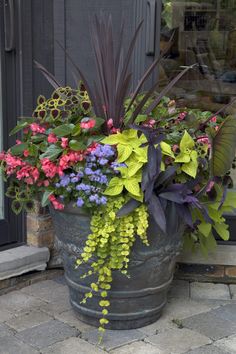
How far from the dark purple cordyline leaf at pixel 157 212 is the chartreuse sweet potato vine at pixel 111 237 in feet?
0.20

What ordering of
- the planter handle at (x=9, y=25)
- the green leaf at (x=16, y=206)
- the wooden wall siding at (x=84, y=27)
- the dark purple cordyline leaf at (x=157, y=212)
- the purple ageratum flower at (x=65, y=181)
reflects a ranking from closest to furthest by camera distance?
the dark purple cordyline leaf at (x=157, y=212), the purple ageratum flower at (x=65, y=181), the green leaf at (x=16, y=206), the planter handle at (x=9, y=25), the wooden wall siding at (x=84, y=27)

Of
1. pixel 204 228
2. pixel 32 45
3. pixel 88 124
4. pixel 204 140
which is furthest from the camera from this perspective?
pixel 32 45

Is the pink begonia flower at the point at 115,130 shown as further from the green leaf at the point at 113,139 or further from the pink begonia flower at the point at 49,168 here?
the pink begonia flower at the point at 49,168

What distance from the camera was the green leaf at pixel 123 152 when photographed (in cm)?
263

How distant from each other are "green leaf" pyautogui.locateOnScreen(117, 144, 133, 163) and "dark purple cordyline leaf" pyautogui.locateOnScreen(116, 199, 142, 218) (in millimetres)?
193

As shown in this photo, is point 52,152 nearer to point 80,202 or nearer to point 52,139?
point 52,139

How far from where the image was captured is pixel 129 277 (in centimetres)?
275

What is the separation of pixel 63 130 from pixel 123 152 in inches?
12.3

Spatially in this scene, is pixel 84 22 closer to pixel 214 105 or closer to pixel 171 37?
pixel 171 37

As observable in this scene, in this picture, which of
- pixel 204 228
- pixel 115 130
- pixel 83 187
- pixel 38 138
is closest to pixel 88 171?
pixel 83 187

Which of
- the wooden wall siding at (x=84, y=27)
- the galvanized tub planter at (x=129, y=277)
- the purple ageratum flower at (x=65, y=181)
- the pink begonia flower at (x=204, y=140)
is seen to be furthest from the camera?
the wooden wall siding at (x=84, y=27)

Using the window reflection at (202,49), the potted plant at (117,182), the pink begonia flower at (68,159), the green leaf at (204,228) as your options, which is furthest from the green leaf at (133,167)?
the window reflection at (202,49)

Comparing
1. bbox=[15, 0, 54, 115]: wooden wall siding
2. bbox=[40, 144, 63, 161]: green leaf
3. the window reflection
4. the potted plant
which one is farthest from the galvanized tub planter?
the window reflection

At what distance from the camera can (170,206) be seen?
272cm
